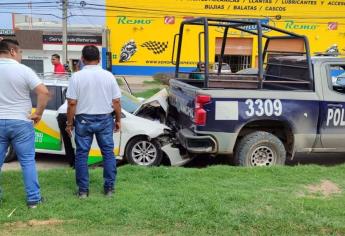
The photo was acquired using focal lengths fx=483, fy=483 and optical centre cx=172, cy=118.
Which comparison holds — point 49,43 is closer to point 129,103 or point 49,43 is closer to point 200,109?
point 129,103

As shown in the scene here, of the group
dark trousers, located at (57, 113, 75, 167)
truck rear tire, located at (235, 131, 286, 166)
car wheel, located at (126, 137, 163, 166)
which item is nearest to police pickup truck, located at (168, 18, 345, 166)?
truck rear tire, located at (235, 131, 286, 166)

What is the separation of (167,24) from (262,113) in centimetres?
4000

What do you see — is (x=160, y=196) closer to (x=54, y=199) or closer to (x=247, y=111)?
(x=54, y=199)

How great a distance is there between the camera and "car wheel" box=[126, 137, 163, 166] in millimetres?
7457

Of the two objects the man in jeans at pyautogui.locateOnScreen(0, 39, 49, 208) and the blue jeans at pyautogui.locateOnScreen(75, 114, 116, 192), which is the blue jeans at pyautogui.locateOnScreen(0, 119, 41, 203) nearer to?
the man in jeans at pyautogui.locateOnScreen(0, 39, 49, 208)

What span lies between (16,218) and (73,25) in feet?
137

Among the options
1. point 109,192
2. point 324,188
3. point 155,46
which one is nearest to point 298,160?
point 324,188

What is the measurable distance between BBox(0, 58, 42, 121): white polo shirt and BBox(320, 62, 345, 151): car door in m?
4.27

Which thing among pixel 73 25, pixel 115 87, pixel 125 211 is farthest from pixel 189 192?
pixel 73 25

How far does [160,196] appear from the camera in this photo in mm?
5059

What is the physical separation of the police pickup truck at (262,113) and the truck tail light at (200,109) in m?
0.01

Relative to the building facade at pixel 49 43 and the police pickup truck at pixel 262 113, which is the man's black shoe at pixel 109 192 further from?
the building facade at pixel 49 43

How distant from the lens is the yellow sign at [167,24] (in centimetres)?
4534

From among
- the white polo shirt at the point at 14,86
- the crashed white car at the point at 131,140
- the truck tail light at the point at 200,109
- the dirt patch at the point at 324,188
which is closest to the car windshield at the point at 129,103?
the crashed white car at the point at 131,140
